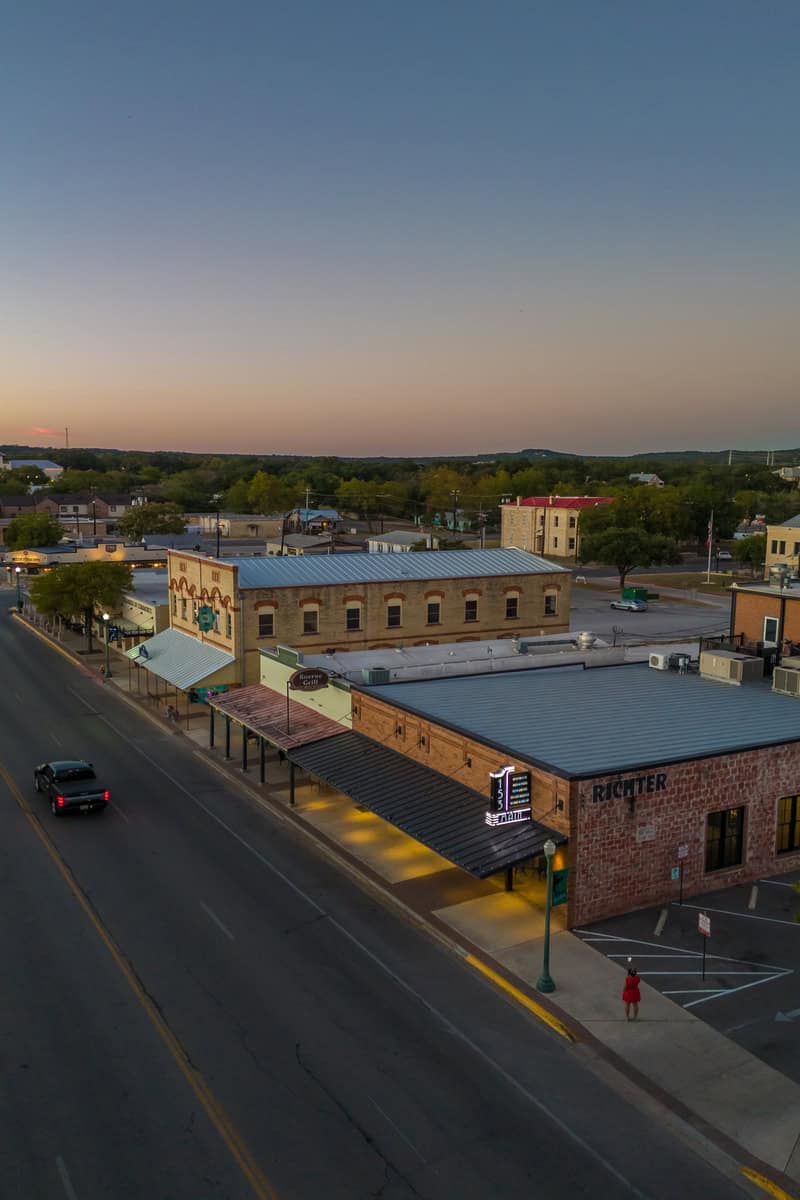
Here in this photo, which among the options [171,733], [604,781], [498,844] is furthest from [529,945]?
[171,733]

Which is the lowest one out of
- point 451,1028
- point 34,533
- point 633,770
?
point 451,1028

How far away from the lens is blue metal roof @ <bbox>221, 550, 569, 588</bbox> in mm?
47562

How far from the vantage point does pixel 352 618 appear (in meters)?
48.2

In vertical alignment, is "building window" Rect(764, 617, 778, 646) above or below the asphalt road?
above

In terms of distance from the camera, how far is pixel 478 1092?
52.9 ft

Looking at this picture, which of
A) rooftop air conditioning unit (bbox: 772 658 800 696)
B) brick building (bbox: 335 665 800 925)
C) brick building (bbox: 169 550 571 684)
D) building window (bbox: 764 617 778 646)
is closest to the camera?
brick building (bbox: 335 665 800 925)

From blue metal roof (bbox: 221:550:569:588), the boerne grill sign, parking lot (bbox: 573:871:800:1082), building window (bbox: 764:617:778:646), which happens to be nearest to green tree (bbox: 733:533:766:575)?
blue metal roof (bbox: 221:550:569:588)

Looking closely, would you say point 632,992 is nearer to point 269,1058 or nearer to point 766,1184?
point 766,1184

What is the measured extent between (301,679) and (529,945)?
1466 cm

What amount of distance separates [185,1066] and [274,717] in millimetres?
19614

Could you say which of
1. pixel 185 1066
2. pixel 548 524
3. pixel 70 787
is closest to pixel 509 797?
pixel 185 1066

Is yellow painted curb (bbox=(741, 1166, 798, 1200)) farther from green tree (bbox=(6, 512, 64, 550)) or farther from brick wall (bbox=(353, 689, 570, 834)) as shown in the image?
green tree (bbox=(6, 512, 64, 550))

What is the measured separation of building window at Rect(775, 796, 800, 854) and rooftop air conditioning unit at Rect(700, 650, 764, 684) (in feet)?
24.3

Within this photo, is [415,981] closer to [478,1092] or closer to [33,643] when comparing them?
[478,1092]
